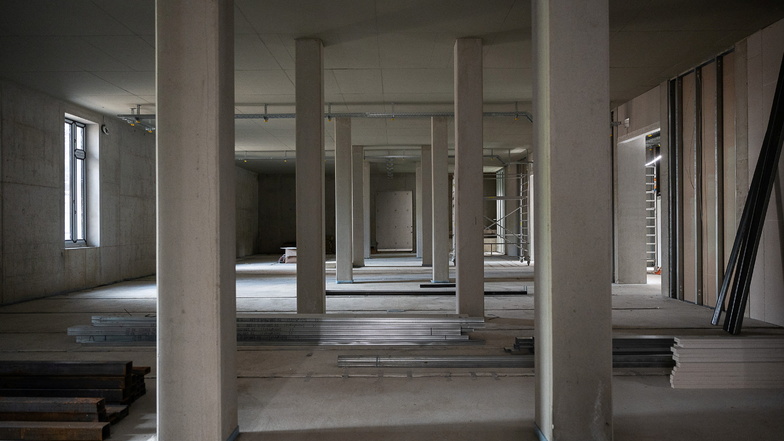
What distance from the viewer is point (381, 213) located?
1099 inches

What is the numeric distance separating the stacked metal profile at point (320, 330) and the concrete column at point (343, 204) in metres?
6.73

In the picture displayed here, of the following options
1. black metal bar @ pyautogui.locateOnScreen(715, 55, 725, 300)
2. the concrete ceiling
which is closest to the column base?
the concrete ceiling

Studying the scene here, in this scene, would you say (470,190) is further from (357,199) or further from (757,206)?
(357,199)

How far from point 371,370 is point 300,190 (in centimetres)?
341

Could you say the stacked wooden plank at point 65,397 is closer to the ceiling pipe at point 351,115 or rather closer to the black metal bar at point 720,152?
the ceiling pipe at point 351,115

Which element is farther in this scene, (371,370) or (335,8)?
(335,8)

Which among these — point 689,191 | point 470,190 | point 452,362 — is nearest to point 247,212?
point 470,190

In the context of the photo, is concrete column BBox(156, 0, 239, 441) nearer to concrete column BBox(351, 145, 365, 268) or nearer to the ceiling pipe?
the ceiling pipe

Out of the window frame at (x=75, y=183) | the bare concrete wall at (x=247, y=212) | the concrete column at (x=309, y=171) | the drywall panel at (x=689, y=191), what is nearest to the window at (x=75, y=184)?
the window frame at (x=75, y=183)

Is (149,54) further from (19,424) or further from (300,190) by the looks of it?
(19,424)

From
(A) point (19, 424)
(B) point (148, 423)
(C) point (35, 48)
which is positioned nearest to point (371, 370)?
(B) point (148, 423)

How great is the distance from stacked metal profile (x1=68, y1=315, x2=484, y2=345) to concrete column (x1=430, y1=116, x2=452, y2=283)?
6237mm

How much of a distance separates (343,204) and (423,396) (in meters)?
9.70

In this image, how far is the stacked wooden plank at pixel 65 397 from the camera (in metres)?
3.59
